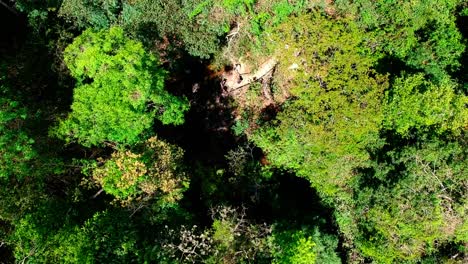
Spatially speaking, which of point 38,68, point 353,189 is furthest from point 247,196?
point 38,68

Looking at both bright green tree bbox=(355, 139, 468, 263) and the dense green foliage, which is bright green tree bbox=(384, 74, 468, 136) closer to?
the dense green foliage

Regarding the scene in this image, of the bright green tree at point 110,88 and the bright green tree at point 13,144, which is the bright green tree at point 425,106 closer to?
the bright green tree at point 110,88

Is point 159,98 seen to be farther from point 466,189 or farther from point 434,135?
point 466,189

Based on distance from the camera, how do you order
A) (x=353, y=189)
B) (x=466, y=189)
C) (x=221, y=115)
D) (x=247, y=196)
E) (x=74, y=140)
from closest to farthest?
(x=466, y=189) < (x=74, y=140) < (x=353, y=189) < (x=247, y=196) < (x=221, y=115)

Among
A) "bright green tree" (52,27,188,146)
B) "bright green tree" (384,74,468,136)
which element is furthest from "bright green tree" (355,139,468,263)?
"bright green tree" (52,27,188,146)

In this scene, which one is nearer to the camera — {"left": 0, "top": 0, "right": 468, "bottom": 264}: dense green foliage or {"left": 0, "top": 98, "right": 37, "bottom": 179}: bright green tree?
{"left": 0, "top": 98, "right": 37, "bottom": 179}: bright green tree

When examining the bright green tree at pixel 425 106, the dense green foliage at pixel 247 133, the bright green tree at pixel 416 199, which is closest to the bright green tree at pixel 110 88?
the dense green foliage at pixel 247 133
